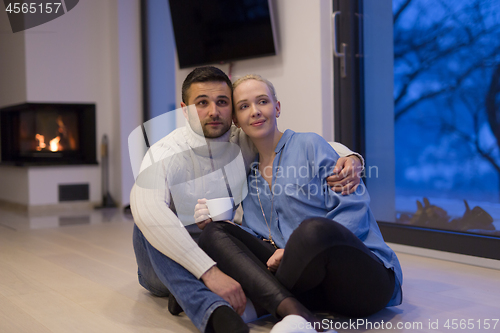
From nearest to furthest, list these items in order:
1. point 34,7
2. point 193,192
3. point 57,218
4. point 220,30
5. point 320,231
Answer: point 320,231
point 193,192
point 220,30
point 57,218
point 34,7

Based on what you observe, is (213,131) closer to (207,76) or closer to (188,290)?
(207,76)

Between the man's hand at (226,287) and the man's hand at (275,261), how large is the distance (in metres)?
0.14

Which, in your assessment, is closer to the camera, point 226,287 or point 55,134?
point 226,287

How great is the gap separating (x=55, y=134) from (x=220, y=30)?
2462 millimetres

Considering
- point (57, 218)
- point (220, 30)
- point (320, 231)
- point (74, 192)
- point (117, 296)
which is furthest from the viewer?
point (74, 192)

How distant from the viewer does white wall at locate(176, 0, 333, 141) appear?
3.08 meters

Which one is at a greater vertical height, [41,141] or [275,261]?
[41,141]

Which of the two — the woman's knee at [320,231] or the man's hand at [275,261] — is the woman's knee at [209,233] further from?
the woman's knee at [320,231]

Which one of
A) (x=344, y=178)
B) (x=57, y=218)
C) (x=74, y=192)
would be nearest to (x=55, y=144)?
(x=74, y=192)

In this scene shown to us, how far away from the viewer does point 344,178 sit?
1.58 m

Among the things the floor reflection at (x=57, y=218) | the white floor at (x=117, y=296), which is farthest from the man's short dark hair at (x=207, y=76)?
the floor reflection at (x=57, y=218)

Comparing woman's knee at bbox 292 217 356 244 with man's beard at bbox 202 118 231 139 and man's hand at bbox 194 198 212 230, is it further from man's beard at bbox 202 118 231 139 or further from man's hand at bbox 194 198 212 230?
man's beard at bbox 202 118 231 139

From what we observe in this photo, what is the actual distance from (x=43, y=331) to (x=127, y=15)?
424cm

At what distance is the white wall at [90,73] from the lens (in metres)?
5.04
